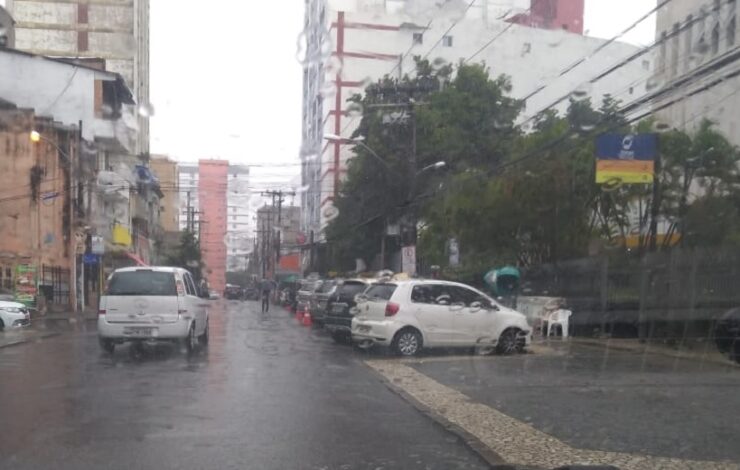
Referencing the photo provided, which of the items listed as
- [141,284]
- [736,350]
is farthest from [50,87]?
[736,350]

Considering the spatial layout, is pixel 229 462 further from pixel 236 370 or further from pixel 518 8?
pixel 518 8

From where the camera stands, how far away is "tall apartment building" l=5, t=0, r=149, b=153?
58828 mm

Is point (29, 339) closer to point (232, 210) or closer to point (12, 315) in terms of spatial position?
point (12, 315)

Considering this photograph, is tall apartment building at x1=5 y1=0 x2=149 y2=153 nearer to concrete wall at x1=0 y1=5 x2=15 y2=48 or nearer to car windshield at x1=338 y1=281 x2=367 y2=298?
concrete wall at x1=0 y1=5 x2=15 y2=48

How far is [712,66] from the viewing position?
51.3 feet

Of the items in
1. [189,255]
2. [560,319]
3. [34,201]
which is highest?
[34,201]

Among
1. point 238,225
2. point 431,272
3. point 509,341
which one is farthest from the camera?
point 238,225

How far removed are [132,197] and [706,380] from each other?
4913cm

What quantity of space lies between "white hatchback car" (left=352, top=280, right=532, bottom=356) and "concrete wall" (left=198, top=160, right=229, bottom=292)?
25.0m

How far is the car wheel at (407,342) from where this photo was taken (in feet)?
52.5

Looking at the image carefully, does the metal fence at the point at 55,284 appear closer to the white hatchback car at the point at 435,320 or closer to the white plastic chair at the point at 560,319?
the white plastic chair at the point at 560,319

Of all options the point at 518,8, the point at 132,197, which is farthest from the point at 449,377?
the point at 132,197

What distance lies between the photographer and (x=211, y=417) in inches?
355

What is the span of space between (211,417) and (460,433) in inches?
107
